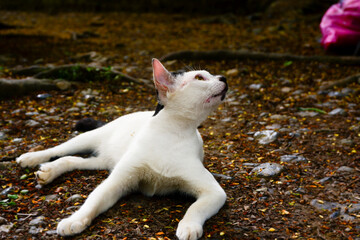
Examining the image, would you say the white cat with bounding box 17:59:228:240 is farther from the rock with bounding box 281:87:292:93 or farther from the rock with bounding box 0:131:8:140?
the rock with bounding box 281:87:292:93

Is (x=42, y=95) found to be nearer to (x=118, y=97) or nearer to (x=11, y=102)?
(x=11, y=102)

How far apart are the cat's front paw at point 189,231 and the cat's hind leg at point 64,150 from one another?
1818 millimetres

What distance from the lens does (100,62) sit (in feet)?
29.2

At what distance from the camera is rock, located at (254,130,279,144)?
491 centimetres

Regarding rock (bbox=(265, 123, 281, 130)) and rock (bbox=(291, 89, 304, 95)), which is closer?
rock (bbox=(265, 123, 281, 130))

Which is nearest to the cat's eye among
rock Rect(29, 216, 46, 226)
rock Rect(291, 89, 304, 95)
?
rock Rect(29, 216, 46, 226)

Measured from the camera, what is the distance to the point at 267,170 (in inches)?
155

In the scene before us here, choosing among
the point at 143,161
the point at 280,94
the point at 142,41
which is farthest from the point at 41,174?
the point at 142,41

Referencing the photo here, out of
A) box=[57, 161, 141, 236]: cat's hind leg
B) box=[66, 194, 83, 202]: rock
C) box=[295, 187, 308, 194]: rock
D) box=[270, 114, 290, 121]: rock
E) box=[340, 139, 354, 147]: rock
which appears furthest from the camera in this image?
box=[270, 114, 290, 121]: rock

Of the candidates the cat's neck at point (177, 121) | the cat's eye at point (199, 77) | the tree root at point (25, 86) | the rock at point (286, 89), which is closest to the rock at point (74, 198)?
the cat's neck at point (177, 121)

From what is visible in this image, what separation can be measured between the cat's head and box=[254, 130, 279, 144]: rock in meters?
1.72

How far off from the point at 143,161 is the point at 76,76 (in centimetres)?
449

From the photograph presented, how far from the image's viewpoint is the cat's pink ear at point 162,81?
331cm

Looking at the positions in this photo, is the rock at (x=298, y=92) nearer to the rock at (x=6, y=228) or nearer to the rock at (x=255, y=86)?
the rock at (x=255, y=86)
